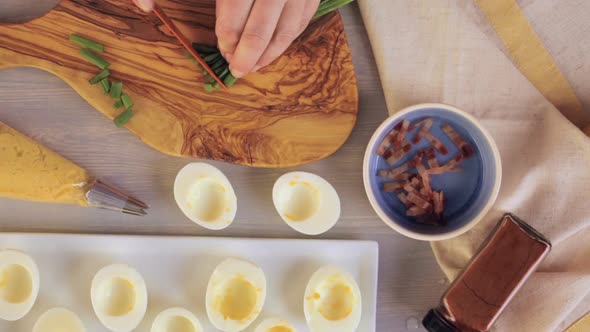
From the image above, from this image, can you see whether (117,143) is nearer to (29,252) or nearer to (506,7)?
(29,252)

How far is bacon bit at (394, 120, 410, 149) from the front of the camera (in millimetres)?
1063

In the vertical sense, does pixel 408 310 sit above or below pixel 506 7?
below

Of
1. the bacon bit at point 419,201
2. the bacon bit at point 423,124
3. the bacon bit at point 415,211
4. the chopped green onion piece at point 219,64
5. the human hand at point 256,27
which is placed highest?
the human hand at point 256,27

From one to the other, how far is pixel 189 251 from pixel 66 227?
295mm

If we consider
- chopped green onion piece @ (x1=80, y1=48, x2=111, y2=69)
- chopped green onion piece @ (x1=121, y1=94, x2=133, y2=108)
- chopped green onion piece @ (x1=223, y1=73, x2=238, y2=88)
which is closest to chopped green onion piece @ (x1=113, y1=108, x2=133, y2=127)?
chopped green onion piece @ (x1=121, y1=94, x2=133, y2=108)

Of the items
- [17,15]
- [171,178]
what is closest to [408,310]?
[171,178]

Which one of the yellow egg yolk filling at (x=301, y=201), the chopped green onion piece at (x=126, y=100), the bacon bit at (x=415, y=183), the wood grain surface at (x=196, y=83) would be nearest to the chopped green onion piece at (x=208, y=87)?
the wood grain surface at (x=196, y=83)

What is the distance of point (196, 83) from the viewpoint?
3.67 ft

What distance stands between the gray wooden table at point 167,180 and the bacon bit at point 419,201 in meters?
0.10

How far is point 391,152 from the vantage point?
1.08 meters

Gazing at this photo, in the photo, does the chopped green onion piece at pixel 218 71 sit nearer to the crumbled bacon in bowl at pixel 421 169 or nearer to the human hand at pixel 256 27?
the human hand at pixel 256 27

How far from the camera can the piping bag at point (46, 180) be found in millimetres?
1113

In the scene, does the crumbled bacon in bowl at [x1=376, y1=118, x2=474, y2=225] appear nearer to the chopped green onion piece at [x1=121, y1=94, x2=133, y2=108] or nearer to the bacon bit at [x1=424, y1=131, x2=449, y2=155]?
the bacon bit at [x1=424, y1=131, x2=449, y2=155]

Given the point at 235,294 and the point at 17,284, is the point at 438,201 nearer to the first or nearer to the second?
the point at 235,294
